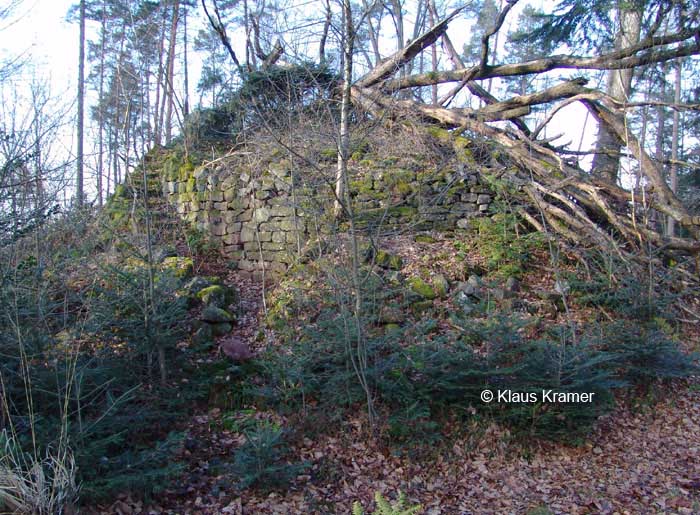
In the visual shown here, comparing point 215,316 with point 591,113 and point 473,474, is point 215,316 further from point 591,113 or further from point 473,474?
point 591,113

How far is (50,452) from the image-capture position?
11.9 feet

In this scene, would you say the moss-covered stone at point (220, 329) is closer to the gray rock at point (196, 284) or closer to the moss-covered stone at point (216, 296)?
the moss-covered stone at point (216, 296)

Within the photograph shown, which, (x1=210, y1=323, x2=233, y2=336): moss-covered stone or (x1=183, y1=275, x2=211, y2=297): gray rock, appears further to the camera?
(x1=183, y1=275, x2=211, y2=297): gray rock

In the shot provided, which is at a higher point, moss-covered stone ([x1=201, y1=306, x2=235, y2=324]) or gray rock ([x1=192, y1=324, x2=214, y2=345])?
moss-covered stone ([x1=201, y1=306, x2=235, y2=324])

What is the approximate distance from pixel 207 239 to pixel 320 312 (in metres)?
3.46

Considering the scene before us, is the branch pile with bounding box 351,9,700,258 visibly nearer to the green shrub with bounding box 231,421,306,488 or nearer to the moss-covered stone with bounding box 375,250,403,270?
the moss-covered stone with bounding box 375,250,403,270

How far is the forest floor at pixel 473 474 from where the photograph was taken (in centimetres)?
387

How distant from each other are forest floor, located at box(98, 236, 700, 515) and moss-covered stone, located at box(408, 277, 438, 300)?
207cm

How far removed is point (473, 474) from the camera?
Result: 436cm

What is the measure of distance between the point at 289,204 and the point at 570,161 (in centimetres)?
465

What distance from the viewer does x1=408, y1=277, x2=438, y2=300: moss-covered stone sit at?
6.46m

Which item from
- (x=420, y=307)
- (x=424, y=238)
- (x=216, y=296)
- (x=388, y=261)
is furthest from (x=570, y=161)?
(x=216, y=296)

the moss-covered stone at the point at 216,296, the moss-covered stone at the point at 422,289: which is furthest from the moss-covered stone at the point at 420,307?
the moss-covered stone at the point at 216,296

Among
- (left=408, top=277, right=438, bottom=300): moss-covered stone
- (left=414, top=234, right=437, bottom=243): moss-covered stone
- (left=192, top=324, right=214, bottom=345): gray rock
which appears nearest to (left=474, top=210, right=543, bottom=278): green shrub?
(left=414, top=234, right=437, bottom=243): moss-covered stone
